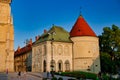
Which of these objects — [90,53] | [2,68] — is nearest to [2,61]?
[2,68]

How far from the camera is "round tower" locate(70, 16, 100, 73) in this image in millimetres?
62750

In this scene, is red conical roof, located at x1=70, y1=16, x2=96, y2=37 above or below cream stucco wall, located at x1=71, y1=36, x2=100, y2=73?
above

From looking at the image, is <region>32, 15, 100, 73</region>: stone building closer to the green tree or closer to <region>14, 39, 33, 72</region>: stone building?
the green tree

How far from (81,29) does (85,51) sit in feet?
19.6

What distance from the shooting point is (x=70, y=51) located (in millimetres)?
64062

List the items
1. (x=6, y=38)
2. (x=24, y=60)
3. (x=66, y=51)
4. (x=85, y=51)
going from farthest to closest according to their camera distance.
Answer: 1. (x=24, y=60)
2. (x=66, y=51)
3. (x=85, y=51)
4. (x=6, y=38)

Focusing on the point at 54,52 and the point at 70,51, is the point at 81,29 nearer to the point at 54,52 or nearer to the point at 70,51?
the point at 70,51

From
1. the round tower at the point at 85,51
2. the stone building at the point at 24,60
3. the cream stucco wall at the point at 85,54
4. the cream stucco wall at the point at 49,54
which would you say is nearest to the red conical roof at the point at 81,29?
the round tower at the point at 85,51

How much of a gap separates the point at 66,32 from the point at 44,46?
852 centimetres

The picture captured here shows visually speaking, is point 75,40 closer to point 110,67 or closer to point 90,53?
point 90,53

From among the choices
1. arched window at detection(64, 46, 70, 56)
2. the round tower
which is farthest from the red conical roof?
arched window at detection(64, 46, 70, 56)

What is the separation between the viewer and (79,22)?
222ft

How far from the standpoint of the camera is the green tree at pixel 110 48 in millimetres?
69125

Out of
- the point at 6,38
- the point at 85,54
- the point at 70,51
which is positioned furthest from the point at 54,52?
the point at 6,38
